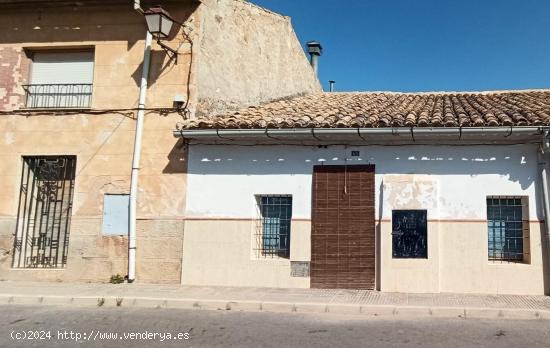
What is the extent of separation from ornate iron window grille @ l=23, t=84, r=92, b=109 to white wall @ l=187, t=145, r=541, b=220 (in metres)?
2.91

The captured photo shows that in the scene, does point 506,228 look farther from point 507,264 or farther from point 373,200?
point 373,200

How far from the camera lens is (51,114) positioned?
10812mm

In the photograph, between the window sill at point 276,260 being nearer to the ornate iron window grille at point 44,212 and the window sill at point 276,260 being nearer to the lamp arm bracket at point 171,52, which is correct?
the ornate iron window grille at point 44,212

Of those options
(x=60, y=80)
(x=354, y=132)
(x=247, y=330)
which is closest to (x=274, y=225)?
(x=354, y=132)

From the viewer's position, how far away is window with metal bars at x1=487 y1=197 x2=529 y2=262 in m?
9.07

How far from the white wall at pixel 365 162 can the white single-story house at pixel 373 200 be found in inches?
0.8

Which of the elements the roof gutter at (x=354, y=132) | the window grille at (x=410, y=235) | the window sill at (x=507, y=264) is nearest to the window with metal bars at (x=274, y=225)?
the roof gutter at (x=354, y=132)

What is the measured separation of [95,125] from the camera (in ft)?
35.0

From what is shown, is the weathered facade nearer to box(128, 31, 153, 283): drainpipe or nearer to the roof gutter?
box(128, 31, 153, 283): drainpipe

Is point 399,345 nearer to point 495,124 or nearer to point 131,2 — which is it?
point 495,124

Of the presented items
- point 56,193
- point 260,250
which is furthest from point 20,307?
point 260,250

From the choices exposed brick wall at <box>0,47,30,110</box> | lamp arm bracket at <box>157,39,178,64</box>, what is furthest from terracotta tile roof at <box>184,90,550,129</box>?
exposed brick wall at <box>0,47,30,110</box>

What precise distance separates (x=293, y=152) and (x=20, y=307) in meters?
5.36

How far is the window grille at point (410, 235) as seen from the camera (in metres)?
9.12
